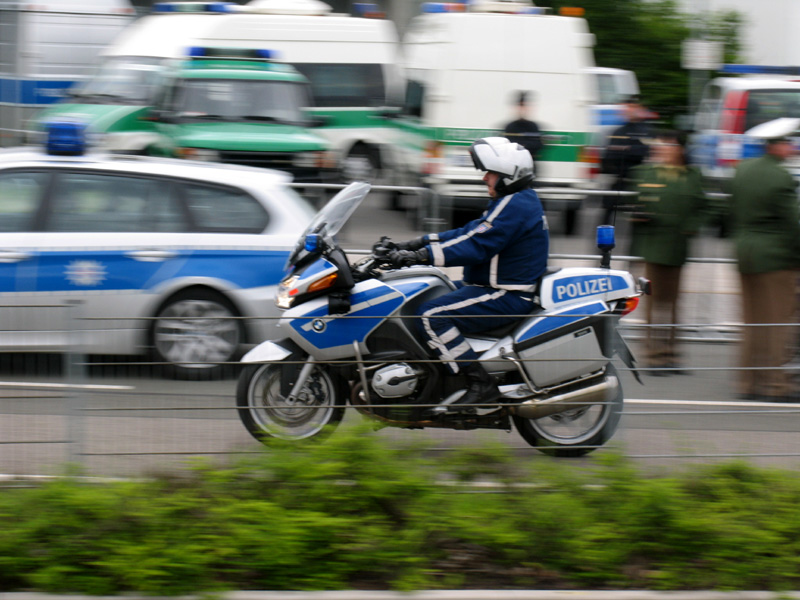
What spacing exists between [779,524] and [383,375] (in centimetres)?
202

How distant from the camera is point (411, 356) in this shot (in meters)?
5.64

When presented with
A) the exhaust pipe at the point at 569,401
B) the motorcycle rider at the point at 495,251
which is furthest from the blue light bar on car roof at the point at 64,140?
the exhaust pipe at the point at 569,401

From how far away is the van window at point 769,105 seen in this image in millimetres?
14312

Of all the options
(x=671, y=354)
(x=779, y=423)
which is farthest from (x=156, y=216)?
(x=779, y=423)

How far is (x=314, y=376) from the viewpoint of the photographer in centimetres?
530

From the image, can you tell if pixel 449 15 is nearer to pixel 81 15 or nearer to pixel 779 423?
pixel 81 15

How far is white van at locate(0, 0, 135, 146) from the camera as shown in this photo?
1653 centimetres

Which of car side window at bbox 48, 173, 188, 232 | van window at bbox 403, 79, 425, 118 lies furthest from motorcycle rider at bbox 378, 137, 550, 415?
van window at bbox 403, 79, 425, 118

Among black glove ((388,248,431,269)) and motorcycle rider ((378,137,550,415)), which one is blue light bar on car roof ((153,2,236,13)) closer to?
motorcycle rider ((378,137,550,415))

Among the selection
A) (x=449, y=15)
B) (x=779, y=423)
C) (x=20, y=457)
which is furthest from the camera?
(x=449, y=15)

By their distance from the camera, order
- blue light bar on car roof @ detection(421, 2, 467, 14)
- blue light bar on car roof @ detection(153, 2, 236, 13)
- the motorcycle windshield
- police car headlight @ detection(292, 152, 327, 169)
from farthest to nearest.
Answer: blue light bar on car roof @ detection(153, 2, 236, 13) → blue light bar on car roof @ detection(421, 2, 467, 14) → police car headlight @ detection(292, 152, 327, 169) → the motorcycle windshield

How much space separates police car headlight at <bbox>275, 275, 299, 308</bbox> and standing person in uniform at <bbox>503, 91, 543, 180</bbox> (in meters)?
6.71

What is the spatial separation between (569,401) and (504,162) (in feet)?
4.24

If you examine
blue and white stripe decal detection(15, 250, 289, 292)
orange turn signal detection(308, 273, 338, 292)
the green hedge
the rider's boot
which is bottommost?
the green hedge
